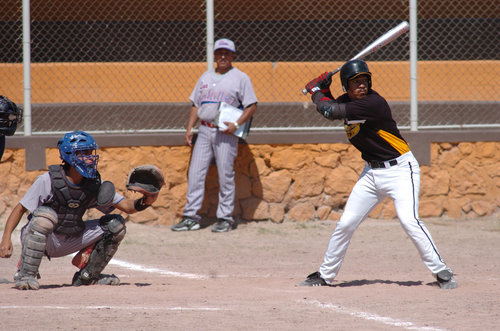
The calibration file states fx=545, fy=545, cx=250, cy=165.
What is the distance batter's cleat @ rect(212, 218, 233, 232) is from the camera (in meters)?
6.60

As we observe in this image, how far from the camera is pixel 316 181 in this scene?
23.1 feet

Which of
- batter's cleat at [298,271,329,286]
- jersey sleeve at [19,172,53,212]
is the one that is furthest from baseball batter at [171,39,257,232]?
jersey sleeve at [19,172,53,212]

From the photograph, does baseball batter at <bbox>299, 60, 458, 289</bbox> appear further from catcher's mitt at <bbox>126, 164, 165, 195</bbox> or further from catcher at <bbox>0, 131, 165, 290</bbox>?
catcher at <bbox>0, 131, 165, 290</bbox>

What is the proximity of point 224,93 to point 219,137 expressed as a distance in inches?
20.8

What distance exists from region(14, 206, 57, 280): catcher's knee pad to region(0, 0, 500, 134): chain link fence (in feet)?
10.7

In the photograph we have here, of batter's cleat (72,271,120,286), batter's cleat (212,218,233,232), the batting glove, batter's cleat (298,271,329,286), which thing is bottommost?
batter's cleat (212,218,233,232)

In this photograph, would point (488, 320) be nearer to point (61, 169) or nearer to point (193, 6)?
point (61, 169)

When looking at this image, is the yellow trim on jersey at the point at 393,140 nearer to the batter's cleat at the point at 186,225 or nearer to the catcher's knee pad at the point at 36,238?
the catcher's knee pad at the point at 36,238

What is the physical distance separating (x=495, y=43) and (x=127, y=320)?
23.2ft

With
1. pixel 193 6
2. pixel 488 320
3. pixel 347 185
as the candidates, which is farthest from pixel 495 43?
pixel 488 320

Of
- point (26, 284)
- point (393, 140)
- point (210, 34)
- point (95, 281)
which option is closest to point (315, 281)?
point (393, 140)

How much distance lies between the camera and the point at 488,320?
3.25m

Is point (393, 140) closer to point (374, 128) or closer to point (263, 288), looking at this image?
point (374, 128)

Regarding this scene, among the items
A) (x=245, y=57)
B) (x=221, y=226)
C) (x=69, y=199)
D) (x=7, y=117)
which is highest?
(x=245, y=57)
